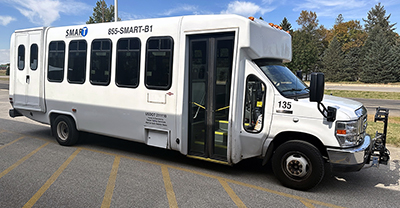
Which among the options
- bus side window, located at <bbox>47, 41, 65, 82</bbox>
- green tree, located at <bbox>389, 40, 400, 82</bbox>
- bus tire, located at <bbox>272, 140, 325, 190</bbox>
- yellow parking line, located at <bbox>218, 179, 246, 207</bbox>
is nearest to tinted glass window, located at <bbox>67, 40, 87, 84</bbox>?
bus side window, located at <bbox>47, 41, 65, 82</bbox>

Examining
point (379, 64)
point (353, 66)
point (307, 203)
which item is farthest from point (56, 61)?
point (353, 66)

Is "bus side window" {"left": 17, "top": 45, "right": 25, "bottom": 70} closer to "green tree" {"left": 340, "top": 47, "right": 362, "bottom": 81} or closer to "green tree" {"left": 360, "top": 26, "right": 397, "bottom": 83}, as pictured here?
"green tree" {"left": 360, "top": 26, "right": 397, "bottom": 83}

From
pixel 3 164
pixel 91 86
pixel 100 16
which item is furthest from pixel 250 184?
pixel 100 16

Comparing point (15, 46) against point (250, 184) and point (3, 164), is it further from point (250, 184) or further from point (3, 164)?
point (250, 184)

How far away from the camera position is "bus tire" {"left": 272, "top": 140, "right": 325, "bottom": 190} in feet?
16.0

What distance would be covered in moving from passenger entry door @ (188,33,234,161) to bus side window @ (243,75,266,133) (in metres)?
0.34

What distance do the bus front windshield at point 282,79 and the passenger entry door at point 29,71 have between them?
18.7ft

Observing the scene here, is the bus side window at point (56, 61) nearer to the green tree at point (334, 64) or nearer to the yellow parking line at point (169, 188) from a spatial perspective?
the yellow parking line at point (169, 188)

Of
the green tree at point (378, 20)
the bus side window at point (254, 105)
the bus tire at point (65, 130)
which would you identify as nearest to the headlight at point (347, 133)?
the bus side window at point (254, 105)

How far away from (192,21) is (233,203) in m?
3.27

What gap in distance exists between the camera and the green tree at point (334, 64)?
212 feet

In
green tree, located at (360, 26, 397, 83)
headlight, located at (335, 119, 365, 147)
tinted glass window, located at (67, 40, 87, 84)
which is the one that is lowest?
headlight, located at (335, 119, 365, 147)

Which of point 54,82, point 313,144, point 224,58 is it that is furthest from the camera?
point 54,82

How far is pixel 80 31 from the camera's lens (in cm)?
741
